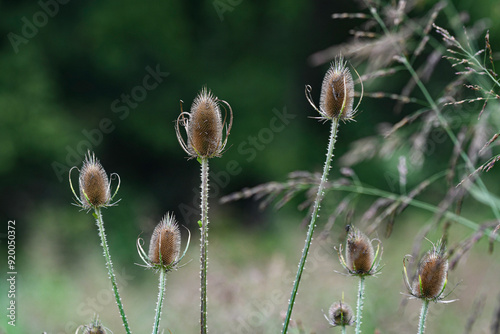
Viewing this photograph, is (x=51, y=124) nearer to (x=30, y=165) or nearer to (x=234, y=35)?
(x=30, y=165)

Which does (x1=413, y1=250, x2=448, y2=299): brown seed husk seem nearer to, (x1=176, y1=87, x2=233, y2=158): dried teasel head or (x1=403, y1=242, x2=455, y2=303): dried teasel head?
(x1=403, y1=242, x2=455, y2=303): dried teasel head

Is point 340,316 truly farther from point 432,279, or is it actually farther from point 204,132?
point 204,132

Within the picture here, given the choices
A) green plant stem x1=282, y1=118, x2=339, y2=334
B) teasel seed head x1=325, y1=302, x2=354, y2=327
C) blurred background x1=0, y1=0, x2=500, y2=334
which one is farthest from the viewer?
blurred background x1=0, y1=0, x2=500, y2=334

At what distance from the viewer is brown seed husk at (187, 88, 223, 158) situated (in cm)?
112

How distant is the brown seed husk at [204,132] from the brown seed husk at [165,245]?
15 centimetres

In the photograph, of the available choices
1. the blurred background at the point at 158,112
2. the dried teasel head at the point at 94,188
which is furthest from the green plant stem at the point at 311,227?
the blurred background at the point at 158,112

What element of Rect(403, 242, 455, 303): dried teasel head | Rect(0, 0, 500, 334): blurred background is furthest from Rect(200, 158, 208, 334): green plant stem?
Rect(0, 0, 500, 334): blurred background

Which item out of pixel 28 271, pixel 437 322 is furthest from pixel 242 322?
pixel 28 271

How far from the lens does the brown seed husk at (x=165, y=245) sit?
3.62 feet

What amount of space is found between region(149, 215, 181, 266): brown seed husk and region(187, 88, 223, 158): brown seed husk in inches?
6.0

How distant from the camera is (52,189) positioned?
340 inches

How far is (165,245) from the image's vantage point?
112cm

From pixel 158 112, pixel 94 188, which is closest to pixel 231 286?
pixel 94 188

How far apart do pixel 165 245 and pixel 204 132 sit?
0.22m
